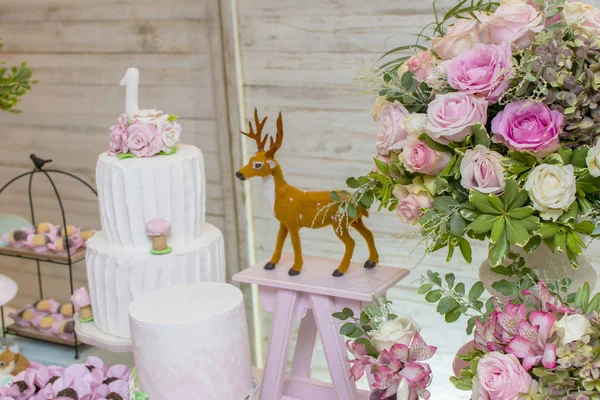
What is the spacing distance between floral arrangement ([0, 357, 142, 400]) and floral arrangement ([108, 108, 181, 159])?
0.50m

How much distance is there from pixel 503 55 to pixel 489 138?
0.39 feet

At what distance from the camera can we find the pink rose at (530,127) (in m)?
0.99

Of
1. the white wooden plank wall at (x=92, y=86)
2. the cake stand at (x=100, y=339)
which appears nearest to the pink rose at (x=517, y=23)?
the cake stand at (x=100, y=339)

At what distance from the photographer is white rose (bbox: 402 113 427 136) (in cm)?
108

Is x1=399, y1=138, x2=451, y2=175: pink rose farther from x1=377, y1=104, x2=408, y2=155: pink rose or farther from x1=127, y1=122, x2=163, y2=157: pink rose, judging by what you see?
x1=127, y1=122, x2=163, y2=157: pink rose

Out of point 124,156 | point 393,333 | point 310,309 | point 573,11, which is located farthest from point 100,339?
point 573,11

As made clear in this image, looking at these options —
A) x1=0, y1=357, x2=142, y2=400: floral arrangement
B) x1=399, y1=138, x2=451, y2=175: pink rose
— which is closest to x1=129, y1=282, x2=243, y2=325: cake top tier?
x1=0, y1=357, x2=142, y2=400: floral arrangement

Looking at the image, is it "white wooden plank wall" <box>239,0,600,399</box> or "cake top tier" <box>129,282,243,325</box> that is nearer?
"cake top tier" <box>129,282,243,325</box>

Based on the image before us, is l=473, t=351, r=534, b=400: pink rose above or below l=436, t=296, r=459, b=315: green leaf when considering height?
below

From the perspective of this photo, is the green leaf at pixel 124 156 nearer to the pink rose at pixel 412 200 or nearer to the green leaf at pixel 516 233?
the pink rose at pixel 412 200

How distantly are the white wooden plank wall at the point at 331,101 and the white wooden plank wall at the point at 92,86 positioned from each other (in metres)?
0.16

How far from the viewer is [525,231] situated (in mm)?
979

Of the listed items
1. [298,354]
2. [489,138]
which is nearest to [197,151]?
[298,354]

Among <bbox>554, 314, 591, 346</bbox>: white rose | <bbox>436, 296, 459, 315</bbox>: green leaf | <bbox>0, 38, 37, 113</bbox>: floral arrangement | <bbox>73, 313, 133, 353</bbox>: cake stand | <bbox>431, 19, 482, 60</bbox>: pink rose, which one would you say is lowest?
<bbox>73, 313, 133, 353</bbox>: cake stand
